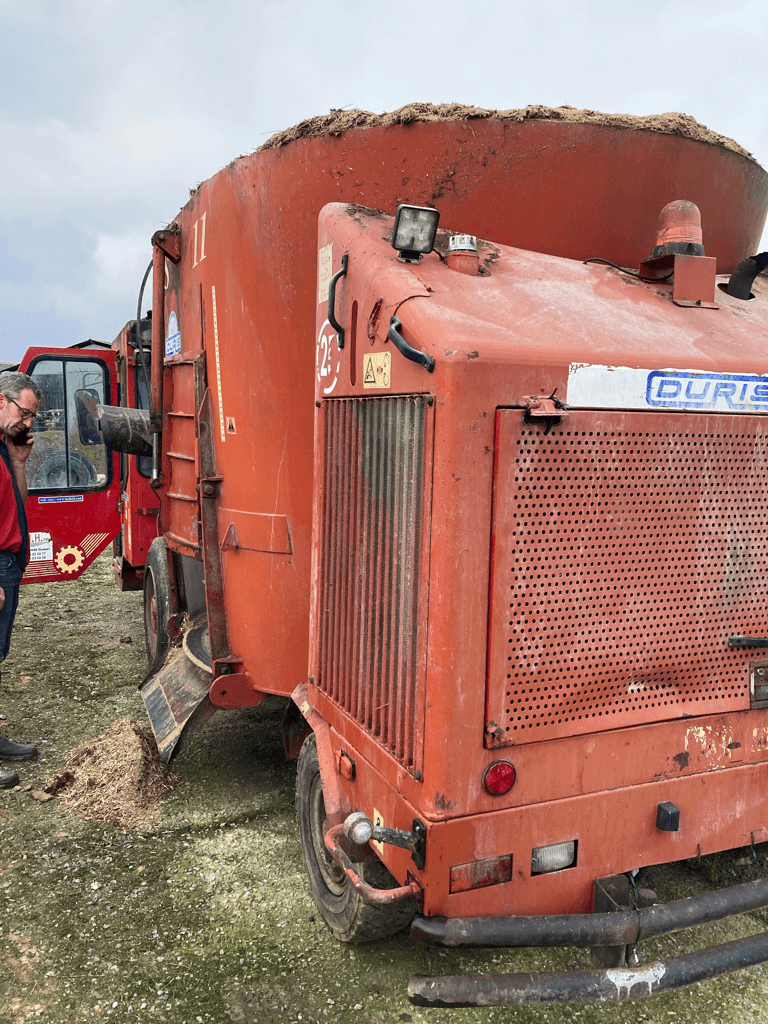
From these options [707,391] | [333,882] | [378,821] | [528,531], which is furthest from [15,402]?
[707,391]

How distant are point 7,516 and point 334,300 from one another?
2.81 m

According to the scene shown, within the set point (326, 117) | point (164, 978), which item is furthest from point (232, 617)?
point (326, 117)

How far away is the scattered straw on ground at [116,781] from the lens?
13.1ft

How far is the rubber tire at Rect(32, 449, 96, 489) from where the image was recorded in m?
6.43

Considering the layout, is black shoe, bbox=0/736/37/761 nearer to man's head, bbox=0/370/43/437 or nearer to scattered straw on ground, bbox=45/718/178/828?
scattered straw on ground, bbox=45/718/178/828

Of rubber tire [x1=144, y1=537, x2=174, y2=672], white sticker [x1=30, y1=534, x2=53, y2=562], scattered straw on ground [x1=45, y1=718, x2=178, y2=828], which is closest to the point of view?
scattered straw on ground [x1=45, y1=718, x2=178, y2=828]

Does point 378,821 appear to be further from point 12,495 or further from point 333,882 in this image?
point 12,495

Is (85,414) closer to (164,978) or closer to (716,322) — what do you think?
(164,978)

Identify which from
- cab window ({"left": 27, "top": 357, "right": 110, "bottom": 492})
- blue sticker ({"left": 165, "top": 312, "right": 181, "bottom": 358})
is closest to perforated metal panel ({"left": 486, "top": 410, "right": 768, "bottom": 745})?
blue sticker ({"left": 165, "top": 312, "right": 181, "bottom": 358})

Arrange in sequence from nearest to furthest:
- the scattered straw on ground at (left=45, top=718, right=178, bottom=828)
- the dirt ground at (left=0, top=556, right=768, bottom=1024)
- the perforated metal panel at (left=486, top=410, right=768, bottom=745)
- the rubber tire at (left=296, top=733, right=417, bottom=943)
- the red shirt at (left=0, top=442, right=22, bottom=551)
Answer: the perforated metal panel at (left=486, top=410, right=768, bottom=745)
the dirt ground at (left=0, top=556, right=768, bottom=1024)
the rubber tire at (left=296, top=733, right=417, bottom=943)
the scattered straw on ground at (left=45, top=718, right=178, bottom=828)
the red shirt at (left=0, top=442, right=22, bottom=551)

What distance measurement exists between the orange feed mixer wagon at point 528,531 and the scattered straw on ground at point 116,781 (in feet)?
4.13

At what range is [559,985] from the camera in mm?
2074

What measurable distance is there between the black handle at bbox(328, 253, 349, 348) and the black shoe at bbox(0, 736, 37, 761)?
347 centimetres

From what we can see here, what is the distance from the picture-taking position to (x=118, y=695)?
221 inches
